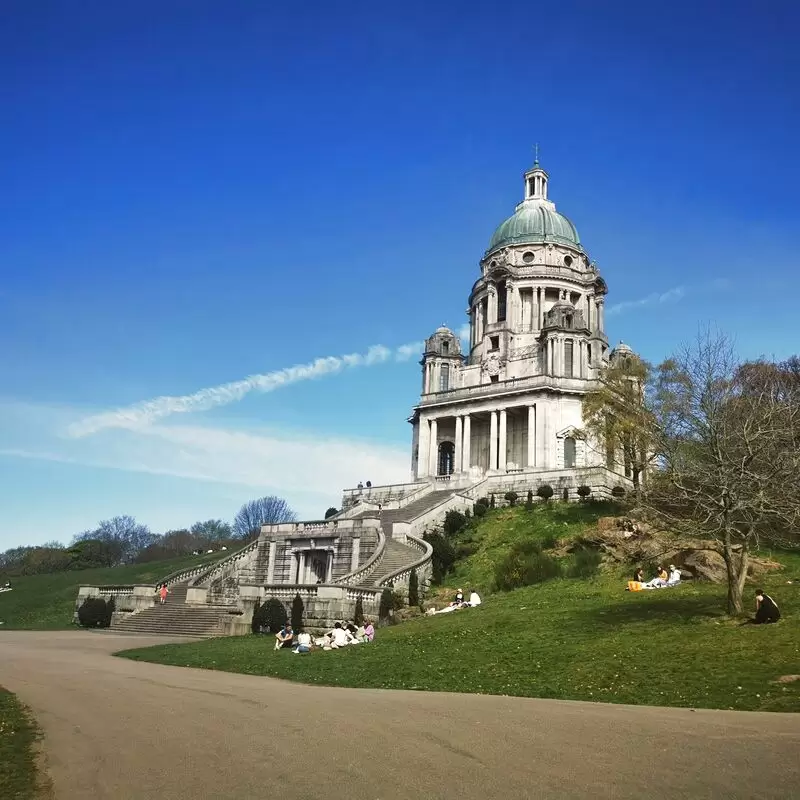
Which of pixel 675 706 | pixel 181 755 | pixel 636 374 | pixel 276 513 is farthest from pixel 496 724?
pixel 276 513

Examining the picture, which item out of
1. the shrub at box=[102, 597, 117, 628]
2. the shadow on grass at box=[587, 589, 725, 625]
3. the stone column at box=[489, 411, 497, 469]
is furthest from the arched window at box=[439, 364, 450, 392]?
the shadow on grass at box=[587, 589, 725, 625]

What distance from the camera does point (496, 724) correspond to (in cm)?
1223

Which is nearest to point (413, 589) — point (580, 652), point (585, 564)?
point (585, 564)

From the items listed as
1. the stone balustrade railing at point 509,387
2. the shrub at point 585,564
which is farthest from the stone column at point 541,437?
the shrub at point 585,564

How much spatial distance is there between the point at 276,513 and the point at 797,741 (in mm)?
121070

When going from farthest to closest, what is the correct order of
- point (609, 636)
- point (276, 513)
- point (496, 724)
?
point (276, 513), point (609, 636), point (496, 724)

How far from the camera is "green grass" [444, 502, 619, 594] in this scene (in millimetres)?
38312

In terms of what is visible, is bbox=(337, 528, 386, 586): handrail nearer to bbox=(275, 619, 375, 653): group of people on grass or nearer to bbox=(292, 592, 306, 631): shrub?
bbox=(292, 592, 306, 631): shrub

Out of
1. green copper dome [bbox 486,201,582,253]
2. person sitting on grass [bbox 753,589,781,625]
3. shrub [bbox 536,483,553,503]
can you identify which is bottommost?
person sitting on grass [bbox 753,589,781,625]

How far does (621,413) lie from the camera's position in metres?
46.3

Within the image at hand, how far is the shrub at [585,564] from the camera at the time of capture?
33.0 m

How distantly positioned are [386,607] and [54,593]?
3318 centimetres

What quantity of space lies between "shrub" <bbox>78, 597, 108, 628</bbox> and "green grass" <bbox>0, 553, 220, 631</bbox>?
62.2 inches

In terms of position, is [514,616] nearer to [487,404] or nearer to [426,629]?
[426,629]
